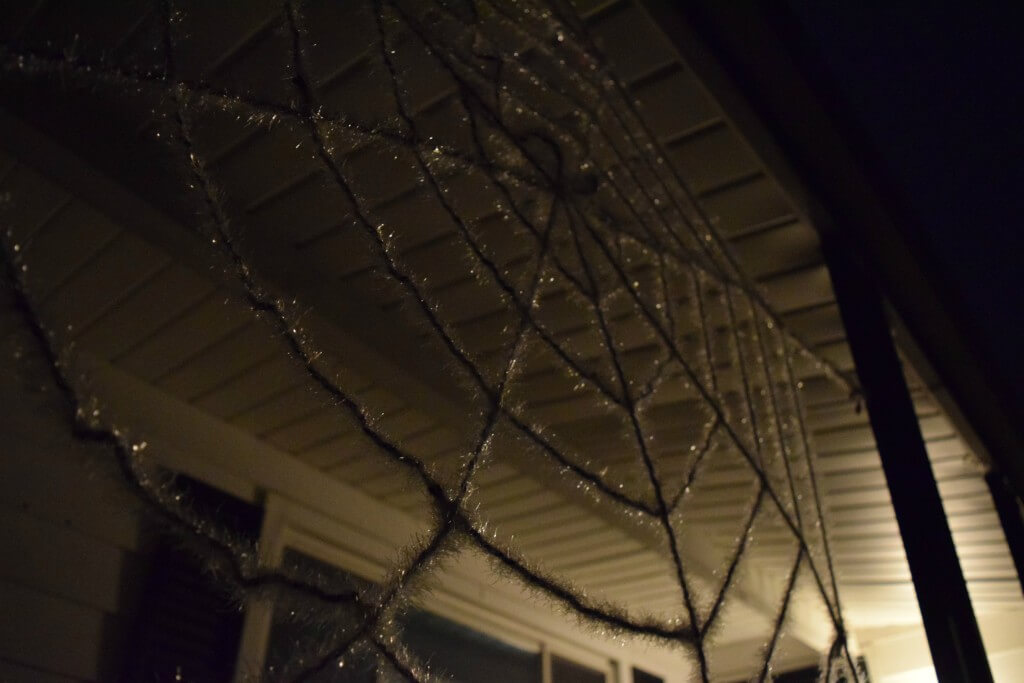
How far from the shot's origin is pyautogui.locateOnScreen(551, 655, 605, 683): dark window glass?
2.88 metres

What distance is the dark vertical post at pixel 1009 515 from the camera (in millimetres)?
1763

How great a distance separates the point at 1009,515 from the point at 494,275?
1.72 metres

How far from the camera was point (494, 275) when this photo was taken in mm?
652

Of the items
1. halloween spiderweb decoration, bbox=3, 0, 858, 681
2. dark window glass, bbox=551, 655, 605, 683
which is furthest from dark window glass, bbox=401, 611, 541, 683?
halloween spiderweb decoration, bbox=3, 0, 858, 681

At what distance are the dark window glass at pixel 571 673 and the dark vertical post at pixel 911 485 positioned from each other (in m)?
2.15

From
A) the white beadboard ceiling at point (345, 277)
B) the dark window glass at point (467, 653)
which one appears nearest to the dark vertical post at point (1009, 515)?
the white beadboard ceiling at point (345, 277)

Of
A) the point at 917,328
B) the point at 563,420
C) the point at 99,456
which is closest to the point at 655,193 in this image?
the point at 917,328

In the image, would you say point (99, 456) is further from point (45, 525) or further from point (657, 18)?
point (45, 525)

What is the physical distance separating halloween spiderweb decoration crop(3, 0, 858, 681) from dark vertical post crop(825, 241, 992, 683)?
11cm

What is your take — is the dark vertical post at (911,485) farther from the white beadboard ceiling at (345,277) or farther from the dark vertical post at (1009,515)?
the dark vertical post at (1009,515)

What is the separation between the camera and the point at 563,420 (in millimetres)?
1700

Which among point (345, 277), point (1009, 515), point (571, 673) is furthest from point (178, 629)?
point (1009, 515)

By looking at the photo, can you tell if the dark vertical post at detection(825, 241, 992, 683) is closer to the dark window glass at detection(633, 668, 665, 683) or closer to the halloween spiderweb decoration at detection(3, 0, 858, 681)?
the halloween spiderweb decoration at detection(3, 0, 858, 681)

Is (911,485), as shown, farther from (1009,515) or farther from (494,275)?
(1009,515)
